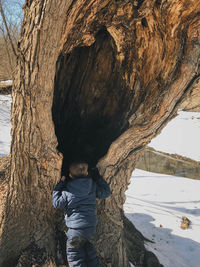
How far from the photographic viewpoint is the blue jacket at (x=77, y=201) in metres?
1.94

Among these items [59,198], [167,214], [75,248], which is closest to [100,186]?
[59,198]

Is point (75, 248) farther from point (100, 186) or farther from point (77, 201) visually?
point (100, 186)

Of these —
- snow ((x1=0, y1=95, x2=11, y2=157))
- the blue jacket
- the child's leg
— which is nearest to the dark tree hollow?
the blue jacket

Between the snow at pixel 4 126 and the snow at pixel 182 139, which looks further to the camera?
the snow at pixel 182 139

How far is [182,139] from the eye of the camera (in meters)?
10.1

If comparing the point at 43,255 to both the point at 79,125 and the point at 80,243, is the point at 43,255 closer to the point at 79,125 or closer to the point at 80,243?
the point at 80,243

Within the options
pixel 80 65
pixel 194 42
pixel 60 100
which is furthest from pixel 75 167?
pixel 194 42

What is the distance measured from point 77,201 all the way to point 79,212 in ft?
0.33

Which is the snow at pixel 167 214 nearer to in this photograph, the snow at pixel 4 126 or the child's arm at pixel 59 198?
the child's arm at pixel 59 198

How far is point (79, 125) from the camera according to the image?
111 inches

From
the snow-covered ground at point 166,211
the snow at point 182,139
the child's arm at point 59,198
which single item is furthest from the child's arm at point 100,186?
the snow at point 182,139

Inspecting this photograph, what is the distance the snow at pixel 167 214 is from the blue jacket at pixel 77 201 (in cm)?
191

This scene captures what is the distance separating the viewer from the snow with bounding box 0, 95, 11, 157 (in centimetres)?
637

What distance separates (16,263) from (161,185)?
4825 mm
